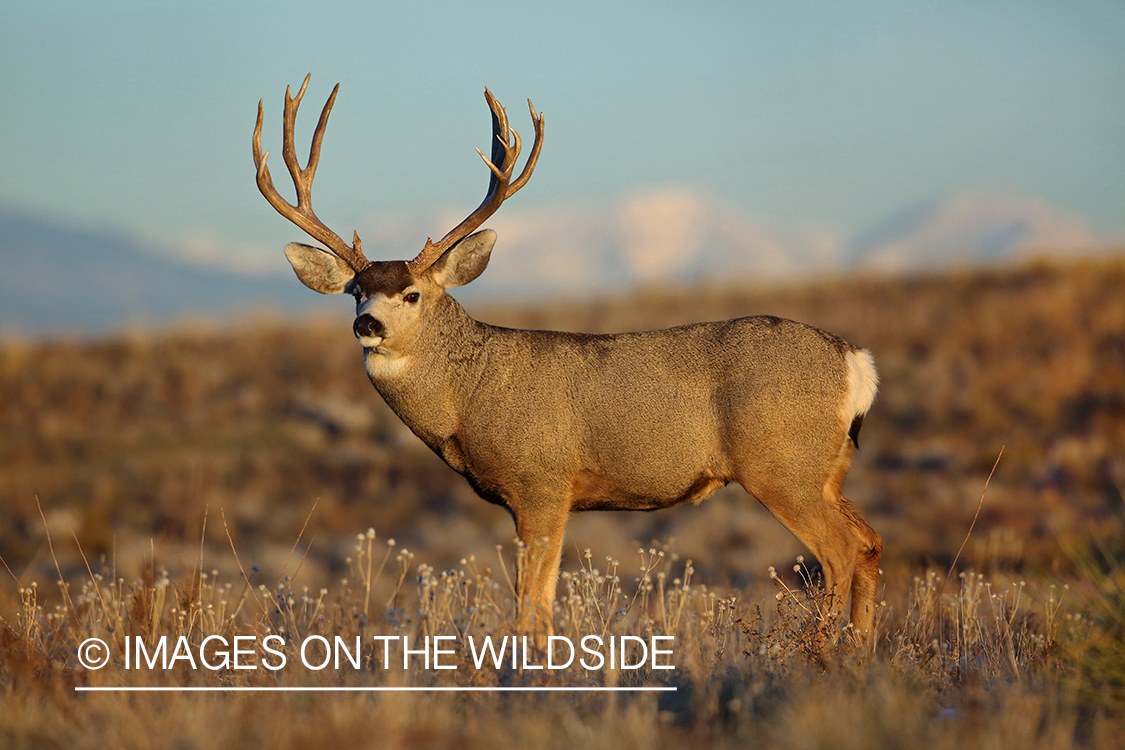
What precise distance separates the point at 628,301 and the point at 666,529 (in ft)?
34.3

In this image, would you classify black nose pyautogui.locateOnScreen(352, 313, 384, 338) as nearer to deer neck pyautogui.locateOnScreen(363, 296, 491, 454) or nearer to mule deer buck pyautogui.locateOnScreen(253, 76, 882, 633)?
mule deer buck pyautogui.locateOnScreen(253, 76, 882, 633)

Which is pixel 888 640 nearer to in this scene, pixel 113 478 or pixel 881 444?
pixel 881 444

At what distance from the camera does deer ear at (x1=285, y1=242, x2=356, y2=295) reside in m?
6.90

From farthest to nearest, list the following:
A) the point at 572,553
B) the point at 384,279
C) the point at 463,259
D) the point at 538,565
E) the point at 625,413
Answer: the point at 572,553, the point at 463,259, the point at 384,279, the point at 625,413, the point at 538,565

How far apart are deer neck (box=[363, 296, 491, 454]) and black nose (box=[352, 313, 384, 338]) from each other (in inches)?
13.7

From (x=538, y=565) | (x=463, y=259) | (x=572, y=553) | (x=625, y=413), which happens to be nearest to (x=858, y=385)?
(x=625, y=413)

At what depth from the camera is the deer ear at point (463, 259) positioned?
22.6 ft

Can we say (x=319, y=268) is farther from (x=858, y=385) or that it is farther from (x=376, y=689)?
(x=858, y=385)

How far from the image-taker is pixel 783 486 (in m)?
6.40

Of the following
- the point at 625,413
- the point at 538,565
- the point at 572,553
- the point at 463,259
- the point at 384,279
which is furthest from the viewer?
the point at 572,553

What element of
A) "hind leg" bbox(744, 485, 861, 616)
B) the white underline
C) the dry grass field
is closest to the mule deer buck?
"hind leg" bbox(744, 485, 861, 616)

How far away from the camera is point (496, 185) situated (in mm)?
7055

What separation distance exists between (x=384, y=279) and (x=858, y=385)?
304 cm

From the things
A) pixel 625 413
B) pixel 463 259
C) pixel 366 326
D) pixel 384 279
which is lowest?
pixel 625 413
